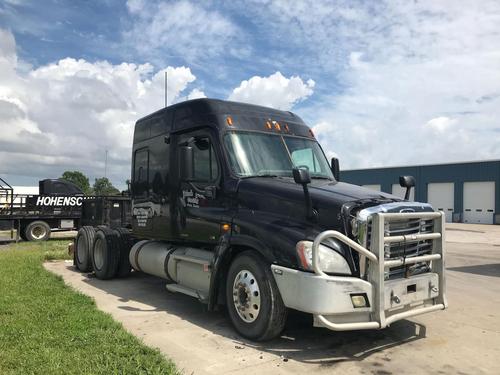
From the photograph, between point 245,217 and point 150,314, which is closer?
point 245,217

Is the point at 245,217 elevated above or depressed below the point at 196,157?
below

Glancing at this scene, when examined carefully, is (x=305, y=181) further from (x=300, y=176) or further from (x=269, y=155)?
(x=269, y=155)

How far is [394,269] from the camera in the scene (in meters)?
5.22

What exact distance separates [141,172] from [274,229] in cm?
390

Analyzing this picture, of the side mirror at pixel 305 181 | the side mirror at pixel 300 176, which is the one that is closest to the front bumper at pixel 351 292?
the side mirror at pixel 305 181

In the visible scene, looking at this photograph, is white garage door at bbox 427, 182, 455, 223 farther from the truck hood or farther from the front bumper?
the front bumper

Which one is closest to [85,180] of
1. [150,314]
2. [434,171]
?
[434,171]

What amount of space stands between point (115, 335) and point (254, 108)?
3.57m

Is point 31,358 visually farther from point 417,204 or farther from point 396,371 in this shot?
point 417,204

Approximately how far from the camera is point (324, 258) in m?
4.78

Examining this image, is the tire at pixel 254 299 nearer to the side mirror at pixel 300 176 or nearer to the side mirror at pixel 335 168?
→ the side mirror at pixel 300 176

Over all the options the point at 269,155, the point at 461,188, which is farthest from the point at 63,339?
the point at 461,188

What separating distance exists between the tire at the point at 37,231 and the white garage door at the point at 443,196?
111 ft

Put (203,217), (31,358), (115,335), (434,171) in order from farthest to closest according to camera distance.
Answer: (434,171) → (203,217) → (115,335) → (31,358)
